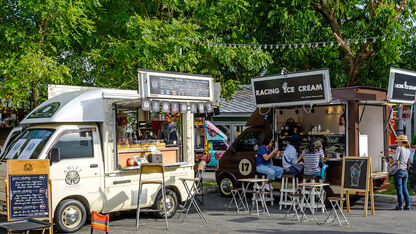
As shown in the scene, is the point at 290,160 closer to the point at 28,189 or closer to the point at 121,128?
the point at 121,128

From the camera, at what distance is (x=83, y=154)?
9.11 meters

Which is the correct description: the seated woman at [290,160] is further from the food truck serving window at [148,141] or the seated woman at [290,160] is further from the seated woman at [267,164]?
the food truck serving window at [148,141]

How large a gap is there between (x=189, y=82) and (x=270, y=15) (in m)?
6.61

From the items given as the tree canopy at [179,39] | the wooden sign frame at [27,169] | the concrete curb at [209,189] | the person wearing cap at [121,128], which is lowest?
the concrete curb at [209,189]

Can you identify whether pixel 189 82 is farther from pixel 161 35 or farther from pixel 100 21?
pixel 100 21

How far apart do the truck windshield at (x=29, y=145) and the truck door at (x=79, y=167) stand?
28cm

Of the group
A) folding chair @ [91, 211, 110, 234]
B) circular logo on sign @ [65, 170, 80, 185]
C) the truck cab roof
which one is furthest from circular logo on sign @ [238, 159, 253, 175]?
folding chair @ [91, 211, 110, 234]

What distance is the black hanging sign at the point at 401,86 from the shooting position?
11.7m

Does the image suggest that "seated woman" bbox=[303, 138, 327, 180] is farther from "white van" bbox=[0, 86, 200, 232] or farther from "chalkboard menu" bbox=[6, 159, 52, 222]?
"chalkboard menu" bbox=[6, 159, 52, 222]

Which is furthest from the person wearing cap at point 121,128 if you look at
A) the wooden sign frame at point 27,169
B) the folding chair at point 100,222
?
the folding chair at point 100,222

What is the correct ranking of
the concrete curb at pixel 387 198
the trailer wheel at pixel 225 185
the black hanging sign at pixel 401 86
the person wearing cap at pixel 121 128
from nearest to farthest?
the person wearing cap at pixel 121 128, the black hanging sign at pixel 401 86, the concrete curb at pixel 387 198, the trailer wheel at pixel 225 185

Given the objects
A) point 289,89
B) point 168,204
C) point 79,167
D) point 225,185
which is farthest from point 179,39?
point 79,167

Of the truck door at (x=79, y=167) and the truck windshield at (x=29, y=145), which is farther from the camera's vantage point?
the truck windshield at (x=29, y=145)

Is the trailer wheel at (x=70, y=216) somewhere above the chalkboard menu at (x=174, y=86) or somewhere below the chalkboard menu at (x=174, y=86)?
below
